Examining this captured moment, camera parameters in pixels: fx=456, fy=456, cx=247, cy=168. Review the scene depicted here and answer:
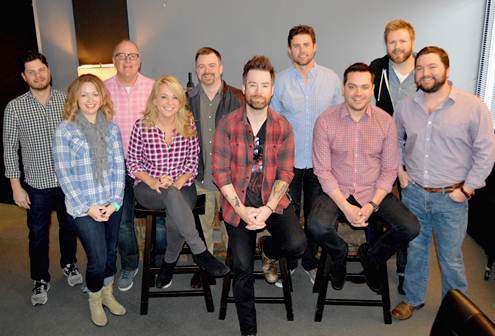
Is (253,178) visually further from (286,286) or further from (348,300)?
(348,300)

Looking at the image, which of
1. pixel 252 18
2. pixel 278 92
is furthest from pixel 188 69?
pixel 278 92

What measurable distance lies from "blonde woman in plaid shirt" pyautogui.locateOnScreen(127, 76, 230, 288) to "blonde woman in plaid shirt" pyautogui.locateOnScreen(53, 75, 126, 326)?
14 cm

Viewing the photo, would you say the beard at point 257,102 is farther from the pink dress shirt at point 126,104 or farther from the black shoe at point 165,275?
the black shoe at point 165,275

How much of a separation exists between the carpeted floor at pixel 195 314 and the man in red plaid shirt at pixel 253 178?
13.1 inches

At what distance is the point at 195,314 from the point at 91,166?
1.18 meters

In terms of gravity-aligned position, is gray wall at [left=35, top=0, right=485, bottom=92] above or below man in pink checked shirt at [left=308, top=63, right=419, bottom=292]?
above

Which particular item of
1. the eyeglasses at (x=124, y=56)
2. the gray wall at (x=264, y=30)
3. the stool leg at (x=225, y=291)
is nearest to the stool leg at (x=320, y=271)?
the stool leg at (x=225, y=291)

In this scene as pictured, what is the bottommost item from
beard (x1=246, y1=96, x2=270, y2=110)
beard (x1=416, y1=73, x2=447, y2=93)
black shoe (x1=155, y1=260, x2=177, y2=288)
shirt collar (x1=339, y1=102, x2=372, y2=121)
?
black shoe (x1=155, y1=260, x2=177, y2=288)

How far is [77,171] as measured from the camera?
2.65 m

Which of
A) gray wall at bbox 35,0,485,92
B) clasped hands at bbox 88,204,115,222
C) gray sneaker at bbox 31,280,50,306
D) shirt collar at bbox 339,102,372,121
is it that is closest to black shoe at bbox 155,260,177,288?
clasped hands at bbox 88,204,115,222

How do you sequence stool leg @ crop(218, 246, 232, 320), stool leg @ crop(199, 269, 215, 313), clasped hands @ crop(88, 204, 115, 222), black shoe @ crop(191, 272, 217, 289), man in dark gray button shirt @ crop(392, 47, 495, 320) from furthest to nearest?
black shoe @ crop(191, 272, 217, 289) < stool leg @ crop(199, 269, 215, 313) < stool leg @ crop(218, 246, 232, 320) < clasped hands @ crop(88, 204, 115, 222) < man in dark gray button shirt @ crop(392, 47, 495, 320)

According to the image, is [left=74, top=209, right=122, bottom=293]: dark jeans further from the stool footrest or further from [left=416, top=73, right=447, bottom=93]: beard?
[left=416, top=73, right=447, bottom=93]: beard

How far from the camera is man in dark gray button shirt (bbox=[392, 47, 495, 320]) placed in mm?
2559

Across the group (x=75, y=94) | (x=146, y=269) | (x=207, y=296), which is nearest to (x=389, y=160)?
(x=207, y=296)
